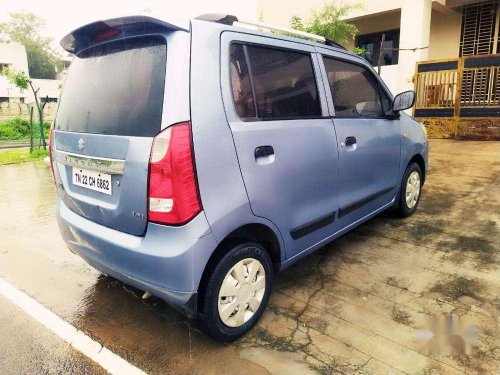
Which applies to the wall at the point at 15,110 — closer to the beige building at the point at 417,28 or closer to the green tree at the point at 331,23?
the beige building at the point at 417,28

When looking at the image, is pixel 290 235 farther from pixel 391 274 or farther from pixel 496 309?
pixel 496 309

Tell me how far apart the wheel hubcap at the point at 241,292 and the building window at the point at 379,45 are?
41.5 feet

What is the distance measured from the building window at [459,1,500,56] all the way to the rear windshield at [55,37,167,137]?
497 inches

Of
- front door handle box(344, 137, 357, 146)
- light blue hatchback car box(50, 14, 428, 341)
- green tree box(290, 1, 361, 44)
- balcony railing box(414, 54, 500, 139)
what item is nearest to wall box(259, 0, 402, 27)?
green tree box(290, 1, 361, 44)

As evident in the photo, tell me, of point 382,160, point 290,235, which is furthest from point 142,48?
point 382,160

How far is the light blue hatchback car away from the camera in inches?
75.9

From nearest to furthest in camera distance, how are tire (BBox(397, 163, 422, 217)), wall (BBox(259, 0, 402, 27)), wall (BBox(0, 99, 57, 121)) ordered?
tire (BBox(397, 163, 422, 217)) → wall (BBox(259, 0, 402, 27)) → wall (BBox(0, 99, 57, 121))

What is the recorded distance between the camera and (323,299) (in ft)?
8.96

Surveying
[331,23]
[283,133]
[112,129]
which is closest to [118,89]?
[112,129]

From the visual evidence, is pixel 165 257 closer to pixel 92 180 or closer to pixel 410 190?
pixel 92 180

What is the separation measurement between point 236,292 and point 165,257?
528 millimetres

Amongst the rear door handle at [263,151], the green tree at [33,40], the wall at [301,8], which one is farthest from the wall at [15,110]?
the green tree at [33,40]

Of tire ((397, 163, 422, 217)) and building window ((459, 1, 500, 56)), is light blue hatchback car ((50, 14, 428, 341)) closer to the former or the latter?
tire ((397, 163, 422, 217))

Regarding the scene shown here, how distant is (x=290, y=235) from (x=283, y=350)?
28.1 inches
